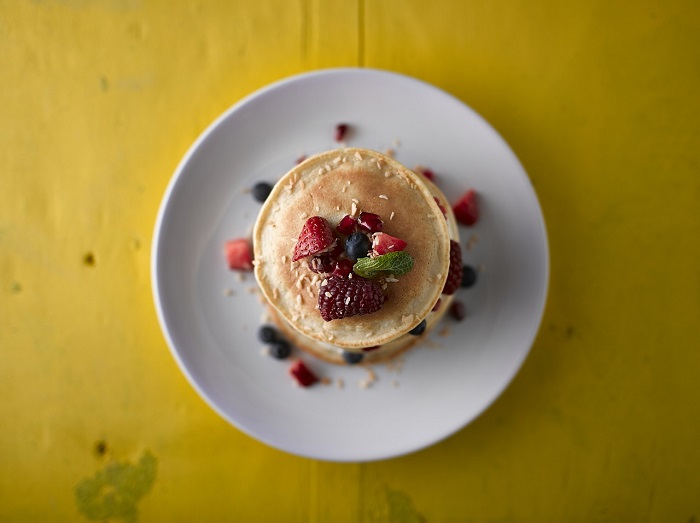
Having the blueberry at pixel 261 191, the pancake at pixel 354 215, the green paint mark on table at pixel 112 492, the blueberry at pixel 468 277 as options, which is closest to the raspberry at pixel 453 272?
the pancake at pixel 354 215

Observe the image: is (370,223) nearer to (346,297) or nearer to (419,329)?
(346,297)

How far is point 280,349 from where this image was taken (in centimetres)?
215

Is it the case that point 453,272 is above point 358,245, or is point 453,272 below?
above

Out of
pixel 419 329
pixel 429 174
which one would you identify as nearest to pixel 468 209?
pixel 429 174

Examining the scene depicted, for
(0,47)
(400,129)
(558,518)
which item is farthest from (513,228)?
(0,47)

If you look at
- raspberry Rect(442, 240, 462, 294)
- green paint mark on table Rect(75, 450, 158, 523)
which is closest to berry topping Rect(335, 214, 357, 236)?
raspberry Rect(442, 240, 462, 294)

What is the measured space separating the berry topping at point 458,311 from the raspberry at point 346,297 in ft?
1.95

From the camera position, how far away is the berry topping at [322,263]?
1694mm

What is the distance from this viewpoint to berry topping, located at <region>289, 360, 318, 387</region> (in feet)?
7.04

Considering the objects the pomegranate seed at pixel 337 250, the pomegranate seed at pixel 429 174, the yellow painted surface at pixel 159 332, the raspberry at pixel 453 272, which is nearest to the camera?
the pomegranate seed at pixel 337 250

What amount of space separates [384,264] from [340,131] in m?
0.78

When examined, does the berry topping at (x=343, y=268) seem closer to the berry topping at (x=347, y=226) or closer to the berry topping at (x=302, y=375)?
the berry topping at (x=347, y=226)

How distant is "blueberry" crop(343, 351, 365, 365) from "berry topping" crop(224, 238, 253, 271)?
20.5 inches

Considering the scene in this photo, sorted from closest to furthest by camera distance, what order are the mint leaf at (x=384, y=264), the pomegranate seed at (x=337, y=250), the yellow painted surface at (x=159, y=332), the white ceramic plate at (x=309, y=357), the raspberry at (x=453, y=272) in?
1. the mint leaf at (x=384, y=264)
2. the pomegranate seed at (x=337, y=250)
3. the raspberry at (x=453, y=272)
4. the white ceramic plate at (x=309, y=357)
5. the yellow painted surface at (x=159, y=332)
